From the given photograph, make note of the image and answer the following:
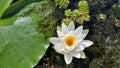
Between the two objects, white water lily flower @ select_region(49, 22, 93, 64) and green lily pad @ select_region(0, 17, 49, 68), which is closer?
white water lily flower @ select_region(49, 22, 93, 64)

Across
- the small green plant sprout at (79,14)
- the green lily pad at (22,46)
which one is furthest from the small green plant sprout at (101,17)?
the green lily pad at (22,46)

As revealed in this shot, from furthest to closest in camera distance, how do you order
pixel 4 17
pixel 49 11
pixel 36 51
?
pixel 4 17 < pixel 49 11 < pixel 36 51

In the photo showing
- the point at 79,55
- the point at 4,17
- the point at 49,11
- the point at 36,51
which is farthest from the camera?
the point at 4,17

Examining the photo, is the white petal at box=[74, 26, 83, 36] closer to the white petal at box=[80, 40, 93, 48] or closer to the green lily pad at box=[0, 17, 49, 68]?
the white petal at box=[80, 40, 93, 48]

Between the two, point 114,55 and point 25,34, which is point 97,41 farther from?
point 25,34

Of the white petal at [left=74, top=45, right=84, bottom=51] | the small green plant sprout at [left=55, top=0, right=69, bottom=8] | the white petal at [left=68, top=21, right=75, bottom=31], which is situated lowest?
the white petal at [left=74, top=45, right=84, bottom=51]

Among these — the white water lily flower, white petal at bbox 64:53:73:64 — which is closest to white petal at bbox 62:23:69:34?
the white water lily flower

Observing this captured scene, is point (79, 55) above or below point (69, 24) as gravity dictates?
below

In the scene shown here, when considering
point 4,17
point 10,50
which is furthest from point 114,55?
point 4,17
